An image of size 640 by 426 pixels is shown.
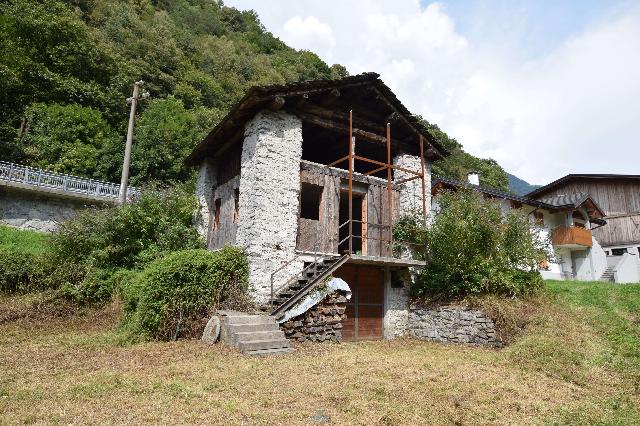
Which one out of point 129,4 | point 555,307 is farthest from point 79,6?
point 555,307

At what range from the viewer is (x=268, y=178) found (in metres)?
11.9

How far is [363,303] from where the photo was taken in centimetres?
1332

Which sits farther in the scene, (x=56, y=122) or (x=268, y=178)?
(x=56, y=122)

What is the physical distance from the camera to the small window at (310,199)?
13.8 m

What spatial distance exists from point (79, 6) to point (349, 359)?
46.0 meters

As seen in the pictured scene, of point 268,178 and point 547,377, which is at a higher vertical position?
point 268,178

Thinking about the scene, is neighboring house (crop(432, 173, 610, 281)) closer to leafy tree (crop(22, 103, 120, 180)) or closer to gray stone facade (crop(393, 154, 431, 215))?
gray stone facade (crop(393, 154, 431, 215))

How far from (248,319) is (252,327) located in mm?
351

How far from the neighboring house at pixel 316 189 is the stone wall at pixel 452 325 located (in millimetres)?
570

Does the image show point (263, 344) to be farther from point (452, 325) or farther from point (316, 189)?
point (316, 189)

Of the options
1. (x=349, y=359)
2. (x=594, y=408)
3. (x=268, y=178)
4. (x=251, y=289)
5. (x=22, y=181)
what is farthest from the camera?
(x=22, y=181)

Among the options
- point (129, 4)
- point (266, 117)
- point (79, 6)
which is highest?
point (129, 4)

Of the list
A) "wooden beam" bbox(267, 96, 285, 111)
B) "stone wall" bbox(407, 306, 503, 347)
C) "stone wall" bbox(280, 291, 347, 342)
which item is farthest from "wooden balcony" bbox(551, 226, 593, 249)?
"wooden beam" bbox(267, 96, 285, 111)

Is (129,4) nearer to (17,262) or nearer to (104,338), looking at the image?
(17,262)
